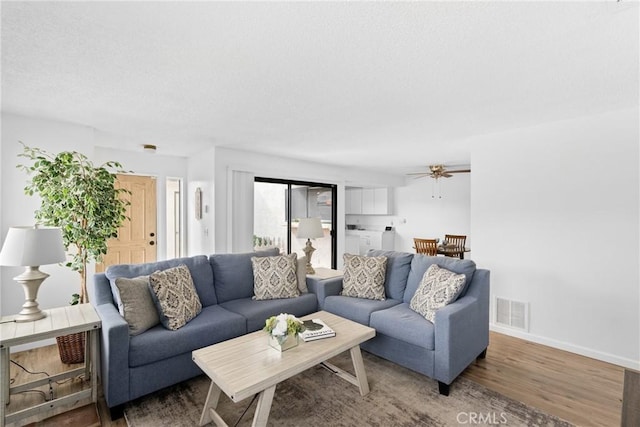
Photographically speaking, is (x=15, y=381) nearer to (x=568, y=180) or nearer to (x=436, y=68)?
(x=436, y=68)

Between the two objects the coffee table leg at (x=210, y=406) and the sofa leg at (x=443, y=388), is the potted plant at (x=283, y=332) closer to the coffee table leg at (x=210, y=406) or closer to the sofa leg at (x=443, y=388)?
the coffee table leg at (x=210, y=406)

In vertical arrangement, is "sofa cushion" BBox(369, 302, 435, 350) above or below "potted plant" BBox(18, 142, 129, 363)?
below

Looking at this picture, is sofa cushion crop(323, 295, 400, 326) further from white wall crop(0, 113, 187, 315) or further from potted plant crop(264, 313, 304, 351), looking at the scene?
white wall crop(0, 113, 187, 315)

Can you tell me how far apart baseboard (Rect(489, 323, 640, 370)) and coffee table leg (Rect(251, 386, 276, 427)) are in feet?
9.66

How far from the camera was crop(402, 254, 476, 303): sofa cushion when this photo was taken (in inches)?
109

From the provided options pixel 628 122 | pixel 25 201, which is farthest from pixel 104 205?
pixel 628 122

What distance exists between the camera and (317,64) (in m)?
1.99

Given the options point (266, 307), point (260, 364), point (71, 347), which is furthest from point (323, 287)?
point (71, 347)

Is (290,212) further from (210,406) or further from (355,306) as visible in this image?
(210,406)

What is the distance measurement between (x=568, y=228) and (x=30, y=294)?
469cm

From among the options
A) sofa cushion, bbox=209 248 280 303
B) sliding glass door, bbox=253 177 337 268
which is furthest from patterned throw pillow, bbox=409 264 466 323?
sliding glass door, bbox=253 177 337 268

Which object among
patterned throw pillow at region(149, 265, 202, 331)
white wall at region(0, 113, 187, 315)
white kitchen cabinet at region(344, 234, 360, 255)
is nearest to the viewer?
patterned throw pillow at region(149, 265, 202, 331)

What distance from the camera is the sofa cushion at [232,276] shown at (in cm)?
312

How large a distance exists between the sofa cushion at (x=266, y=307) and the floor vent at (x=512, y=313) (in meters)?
2.14
